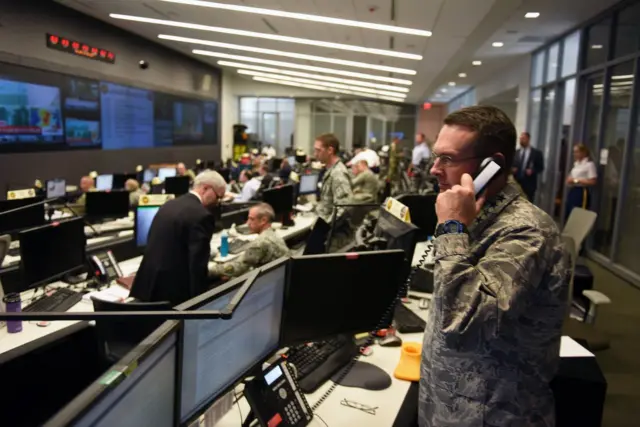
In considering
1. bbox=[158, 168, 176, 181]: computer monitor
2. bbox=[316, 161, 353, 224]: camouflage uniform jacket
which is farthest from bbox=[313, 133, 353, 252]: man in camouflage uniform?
bbox=[158, 168, 176, 181]: computer monitor

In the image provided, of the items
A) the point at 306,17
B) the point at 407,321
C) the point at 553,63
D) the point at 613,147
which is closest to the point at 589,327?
the point at 407,321

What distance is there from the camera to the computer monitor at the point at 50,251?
2.77 m

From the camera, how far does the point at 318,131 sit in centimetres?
1850

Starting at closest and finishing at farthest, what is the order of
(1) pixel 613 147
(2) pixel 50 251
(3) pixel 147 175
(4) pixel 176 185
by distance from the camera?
(2) pixel 50 251
(1) pixel 613 147
(4) pixel 176 185
(3) pixel 147 175

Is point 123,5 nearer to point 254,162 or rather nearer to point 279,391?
point 254,162

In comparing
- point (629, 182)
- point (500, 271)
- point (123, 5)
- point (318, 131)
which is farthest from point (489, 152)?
point (318, 131)

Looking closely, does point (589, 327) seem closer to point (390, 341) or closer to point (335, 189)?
point (390, 341)

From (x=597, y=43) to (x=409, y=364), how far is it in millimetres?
6896

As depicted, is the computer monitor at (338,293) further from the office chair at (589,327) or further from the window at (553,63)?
the window at (553,63)

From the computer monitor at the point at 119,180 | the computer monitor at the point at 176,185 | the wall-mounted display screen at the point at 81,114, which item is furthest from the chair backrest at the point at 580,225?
the wall-mounted display screen at the point at 81,114

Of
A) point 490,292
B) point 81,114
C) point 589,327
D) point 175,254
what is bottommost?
point 589,327

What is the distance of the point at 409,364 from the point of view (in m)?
1.93

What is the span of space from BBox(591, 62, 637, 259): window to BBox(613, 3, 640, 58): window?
0.19m

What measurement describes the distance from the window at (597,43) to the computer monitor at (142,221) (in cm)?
620
